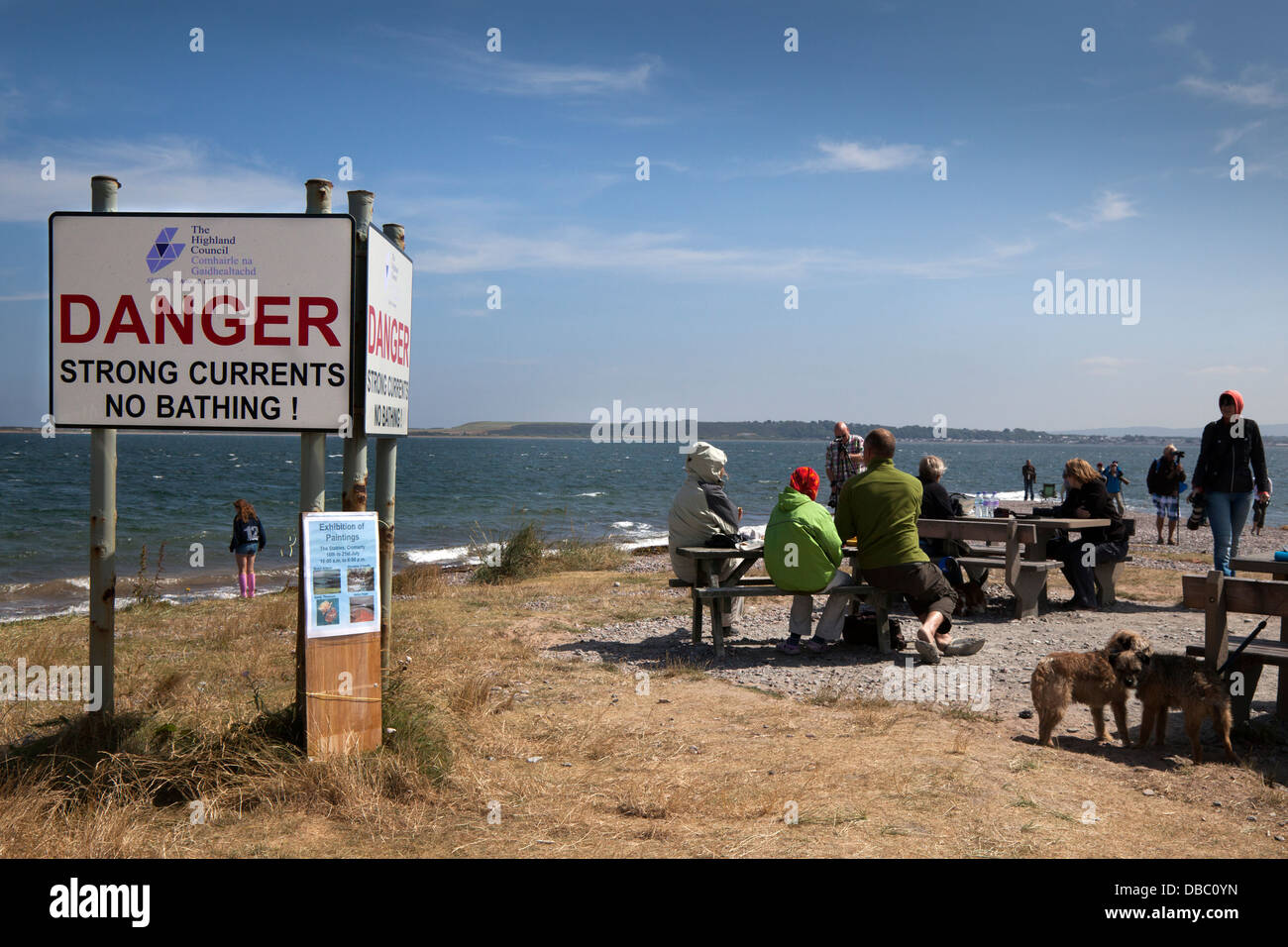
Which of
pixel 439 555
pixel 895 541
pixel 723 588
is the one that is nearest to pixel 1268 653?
pixel 895 541

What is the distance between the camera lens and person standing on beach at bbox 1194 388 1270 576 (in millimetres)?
8797

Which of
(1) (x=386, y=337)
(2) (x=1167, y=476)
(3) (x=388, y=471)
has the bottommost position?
(2) (x=1167, y=476)

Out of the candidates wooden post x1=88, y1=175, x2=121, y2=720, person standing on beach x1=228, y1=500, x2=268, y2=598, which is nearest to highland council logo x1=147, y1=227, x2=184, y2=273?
wooden post x1=88, y1=175, x2=121, y2=720

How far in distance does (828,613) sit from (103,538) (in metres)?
5.21

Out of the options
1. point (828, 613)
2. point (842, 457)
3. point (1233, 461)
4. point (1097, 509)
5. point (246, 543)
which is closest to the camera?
point (828, 613)

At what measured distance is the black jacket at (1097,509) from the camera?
30.9 ft

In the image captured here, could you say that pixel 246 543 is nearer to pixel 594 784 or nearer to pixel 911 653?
pixel 911 653

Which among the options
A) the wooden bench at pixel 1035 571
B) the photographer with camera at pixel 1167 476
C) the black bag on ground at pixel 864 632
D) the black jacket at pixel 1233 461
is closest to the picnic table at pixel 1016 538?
the wooden bench at pixel 1035 571

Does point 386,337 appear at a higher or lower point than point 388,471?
higher

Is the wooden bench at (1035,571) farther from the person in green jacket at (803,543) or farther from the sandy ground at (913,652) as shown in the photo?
the person in green jacket at (803,543)

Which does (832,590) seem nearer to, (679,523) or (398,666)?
(679,523)

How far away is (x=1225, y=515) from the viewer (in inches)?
353

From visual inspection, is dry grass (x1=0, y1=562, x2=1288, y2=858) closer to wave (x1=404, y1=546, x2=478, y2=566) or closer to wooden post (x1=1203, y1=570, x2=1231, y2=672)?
wooden post (x1=1203, y1=570, x2=1231, y2=672)
